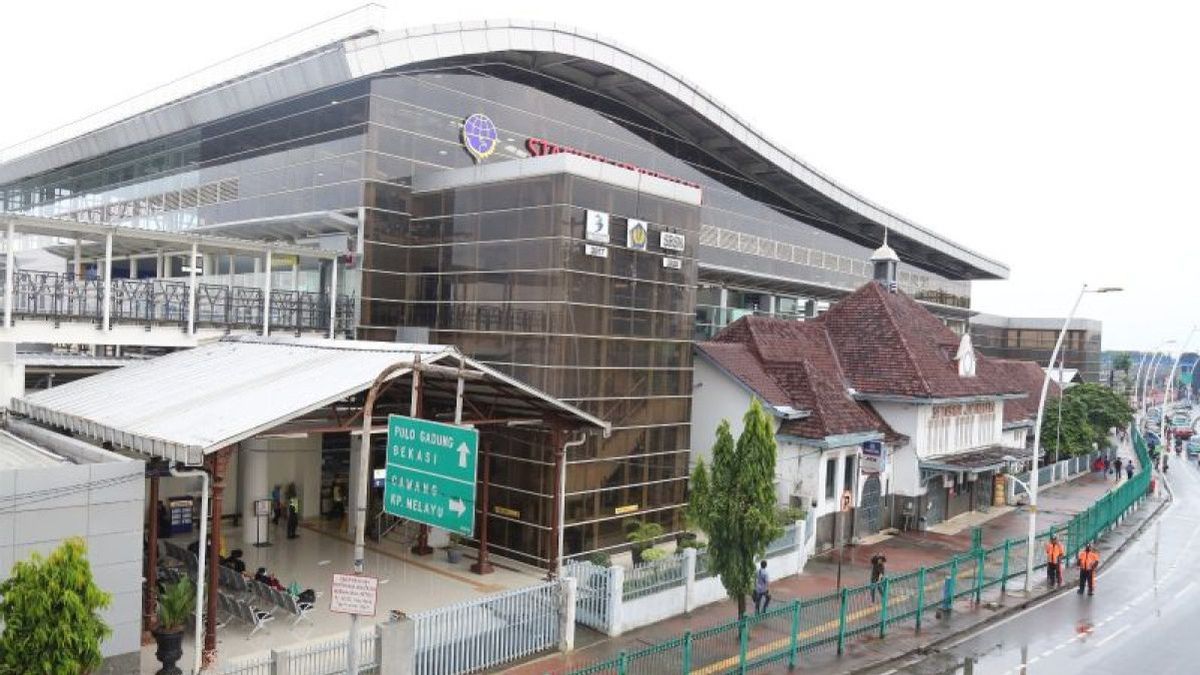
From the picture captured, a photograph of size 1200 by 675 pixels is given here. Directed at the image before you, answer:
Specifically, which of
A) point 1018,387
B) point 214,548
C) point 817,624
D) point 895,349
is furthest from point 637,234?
point 1018,387

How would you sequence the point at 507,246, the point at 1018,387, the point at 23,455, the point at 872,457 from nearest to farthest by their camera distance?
the point at 23,455 < the point at 507,246 < the point at 872,457 < the point at 1018,387

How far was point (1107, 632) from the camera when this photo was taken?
2169 centimetres

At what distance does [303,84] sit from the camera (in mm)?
28594

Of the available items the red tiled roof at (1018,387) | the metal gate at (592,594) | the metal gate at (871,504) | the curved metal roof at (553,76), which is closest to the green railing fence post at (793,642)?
the metal gate at (592,594)

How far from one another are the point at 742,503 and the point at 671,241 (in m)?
11.1

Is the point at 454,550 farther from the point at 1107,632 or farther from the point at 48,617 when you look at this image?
the point at 1107,632

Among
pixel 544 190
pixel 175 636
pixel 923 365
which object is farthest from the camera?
pixel 923 365

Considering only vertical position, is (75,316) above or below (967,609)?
above

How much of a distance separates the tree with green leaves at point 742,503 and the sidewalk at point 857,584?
217cm

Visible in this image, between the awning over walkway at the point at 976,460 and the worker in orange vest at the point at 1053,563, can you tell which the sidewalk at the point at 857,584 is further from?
the awning over walkway at the point at 976,460

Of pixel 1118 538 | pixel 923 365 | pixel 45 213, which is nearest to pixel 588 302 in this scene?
pixel 923 365

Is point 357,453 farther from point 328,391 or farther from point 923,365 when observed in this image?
point 923,365

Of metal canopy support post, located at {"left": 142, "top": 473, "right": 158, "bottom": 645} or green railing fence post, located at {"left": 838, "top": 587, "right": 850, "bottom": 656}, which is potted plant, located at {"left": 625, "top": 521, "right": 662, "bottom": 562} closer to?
green railing fence post, located at {"left": 838, "top": 587, "right": 850, "bottom": 656}

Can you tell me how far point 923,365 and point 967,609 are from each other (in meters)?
12.4
